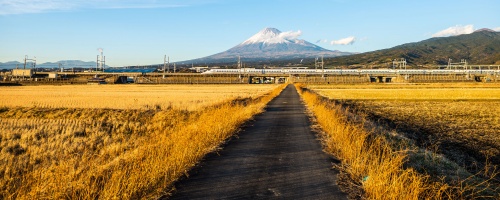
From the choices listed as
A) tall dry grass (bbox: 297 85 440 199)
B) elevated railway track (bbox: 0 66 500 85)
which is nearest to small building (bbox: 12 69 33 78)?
elevated railway track (bbox: 0 66 500 85)

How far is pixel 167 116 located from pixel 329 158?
1587 centimetres

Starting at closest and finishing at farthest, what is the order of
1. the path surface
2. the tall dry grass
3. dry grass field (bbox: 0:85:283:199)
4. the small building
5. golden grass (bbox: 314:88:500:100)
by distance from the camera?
1. the tall dry grass
2. dry grass field (bbox: 0:85:283:199)
3. the path surface
4. golden grass (bbox: 314:88:500:100)
5. the small building

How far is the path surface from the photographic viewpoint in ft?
22.6

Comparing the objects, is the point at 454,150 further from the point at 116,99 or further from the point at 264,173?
the point at 116,99

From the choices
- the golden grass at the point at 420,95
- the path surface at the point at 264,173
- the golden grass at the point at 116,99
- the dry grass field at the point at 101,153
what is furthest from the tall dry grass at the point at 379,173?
the golden grass at the point at 420,95

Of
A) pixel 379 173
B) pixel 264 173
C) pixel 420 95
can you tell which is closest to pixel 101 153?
pixel 264 173

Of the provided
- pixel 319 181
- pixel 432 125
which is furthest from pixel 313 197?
pixel 432 125

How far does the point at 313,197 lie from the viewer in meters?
6.67

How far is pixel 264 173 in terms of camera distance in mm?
8383

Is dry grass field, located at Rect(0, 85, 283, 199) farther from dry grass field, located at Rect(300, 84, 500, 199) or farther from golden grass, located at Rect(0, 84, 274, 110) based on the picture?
dry grass field, located at Rect(300, 84, 500, 199)

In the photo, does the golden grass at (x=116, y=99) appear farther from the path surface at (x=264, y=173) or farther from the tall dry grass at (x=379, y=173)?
the tall dry grass at (x=379, y=173)

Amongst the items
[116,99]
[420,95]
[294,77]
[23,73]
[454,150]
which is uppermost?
[23,73]

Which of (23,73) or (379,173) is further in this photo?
(23,73)

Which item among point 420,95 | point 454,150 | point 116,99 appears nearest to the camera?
point 454,150
